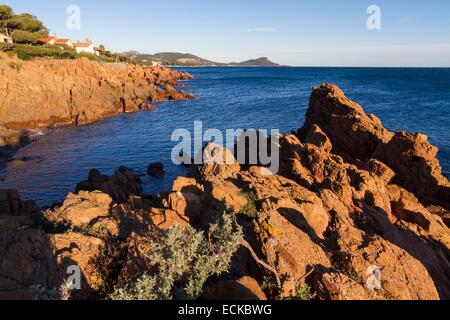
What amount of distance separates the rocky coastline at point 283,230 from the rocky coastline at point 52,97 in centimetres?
3635

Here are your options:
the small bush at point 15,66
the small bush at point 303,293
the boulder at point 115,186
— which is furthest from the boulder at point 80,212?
the small bush at point 15,66

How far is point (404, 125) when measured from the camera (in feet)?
188

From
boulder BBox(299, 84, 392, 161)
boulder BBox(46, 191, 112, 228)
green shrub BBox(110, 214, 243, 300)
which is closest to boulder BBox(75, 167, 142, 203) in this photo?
boulder BBox(46, 191, 112, 228)

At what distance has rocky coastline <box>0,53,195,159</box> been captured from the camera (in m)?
56.2

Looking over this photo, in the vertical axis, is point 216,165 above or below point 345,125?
below

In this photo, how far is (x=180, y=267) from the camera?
8758 mm

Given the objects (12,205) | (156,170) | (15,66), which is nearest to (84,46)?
(15,66)

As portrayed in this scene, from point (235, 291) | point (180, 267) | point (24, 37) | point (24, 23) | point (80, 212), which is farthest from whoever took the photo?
point (24, 23)

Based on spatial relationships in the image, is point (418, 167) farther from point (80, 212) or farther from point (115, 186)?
point (115, 186)

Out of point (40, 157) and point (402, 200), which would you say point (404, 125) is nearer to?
point (402, 200)

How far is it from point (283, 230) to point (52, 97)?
6441 cm

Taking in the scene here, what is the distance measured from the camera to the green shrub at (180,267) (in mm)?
7824
